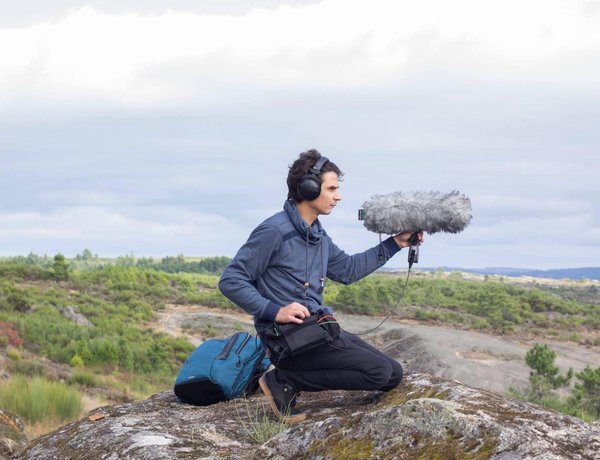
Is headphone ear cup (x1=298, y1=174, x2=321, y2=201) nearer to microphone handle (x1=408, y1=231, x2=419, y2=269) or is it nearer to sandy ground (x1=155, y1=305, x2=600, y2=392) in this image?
microphone handle (x1=408, y1=231, x2=419, y2=269)

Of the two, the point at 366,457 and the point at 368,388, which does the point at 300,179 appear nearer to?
the point at 368,388

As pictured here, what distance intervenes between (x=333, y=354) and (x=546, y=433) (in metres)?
1.67

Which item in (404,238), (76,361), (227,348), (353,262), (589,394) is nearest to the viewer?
(404,238)

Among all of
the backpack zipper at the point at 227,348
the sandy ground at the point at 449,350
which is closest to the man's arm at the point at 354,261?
the backpack zipper at the point at 227,348

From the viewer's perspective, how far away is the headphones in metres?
4.80

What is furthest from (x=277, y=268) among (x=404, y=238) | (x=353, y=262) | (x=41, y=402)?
(x=41, y=402)

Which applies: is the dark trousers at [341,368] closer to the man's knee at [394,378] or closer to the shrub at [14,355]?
the man's knee at [394,378]

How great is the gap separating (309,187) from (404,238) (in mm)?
893

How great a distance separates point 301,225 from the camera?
4852mm

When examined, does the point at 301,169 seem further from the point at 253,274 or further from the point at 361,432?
the point at 361,432

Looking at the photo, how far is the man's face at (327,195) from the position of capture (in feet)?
16.1

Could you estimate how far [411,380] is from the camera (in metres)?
4.90

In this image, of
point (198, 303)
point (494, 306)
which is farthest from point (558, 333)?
point (198, 303)

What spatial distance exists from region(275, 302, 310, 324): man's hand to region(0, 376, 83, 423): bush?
7330 mm
